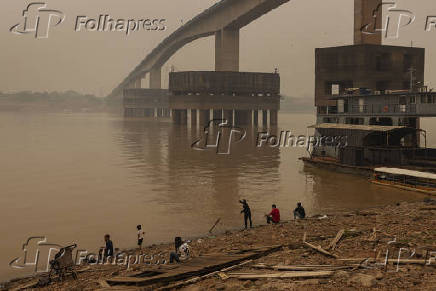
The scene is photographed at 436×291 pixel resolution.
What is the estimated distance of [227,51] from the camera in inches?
5015

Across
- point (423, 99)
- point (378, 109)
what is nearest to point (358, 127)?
→ point (378, 109)

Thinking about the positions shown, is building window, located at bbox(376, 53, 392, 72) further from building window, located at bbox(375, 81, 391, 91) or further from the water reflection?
the water reflection

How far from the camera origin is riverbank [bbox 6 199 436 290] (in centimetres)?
1309

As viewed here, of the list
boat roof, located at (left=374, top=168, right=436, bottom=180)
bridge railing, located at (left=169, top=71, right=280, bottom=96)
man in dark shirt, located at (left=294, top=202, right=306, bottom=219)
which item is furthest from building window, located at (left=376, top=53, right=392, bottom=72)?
bridge railing, located at (left=169, top=71, right=280, bottom=96)

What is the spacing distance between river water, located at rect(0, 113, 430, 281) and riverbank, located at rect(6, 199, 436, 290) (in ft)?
13.9

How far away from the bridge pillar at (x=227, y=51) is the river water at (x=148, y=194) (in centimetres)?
6944

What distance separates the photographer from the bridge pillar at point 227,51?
412ft

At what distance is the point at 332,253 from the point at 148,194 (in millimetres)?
21707


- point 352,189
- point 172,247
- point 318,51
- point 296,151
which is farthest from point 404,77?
point 172,247

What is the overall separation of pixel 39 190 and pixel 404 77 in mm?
62257

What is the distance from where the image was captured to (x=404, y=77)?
7538 cm

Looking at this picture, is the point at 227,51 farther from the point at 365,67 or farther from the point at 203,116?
the point at 365,67

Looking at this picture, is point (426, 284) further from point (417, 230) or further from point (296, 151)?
point (296, 151)

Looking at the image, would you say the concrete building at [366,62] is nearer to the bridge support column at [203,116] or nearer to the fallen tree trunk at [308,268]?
the fallen tree trunk at [308,268]
